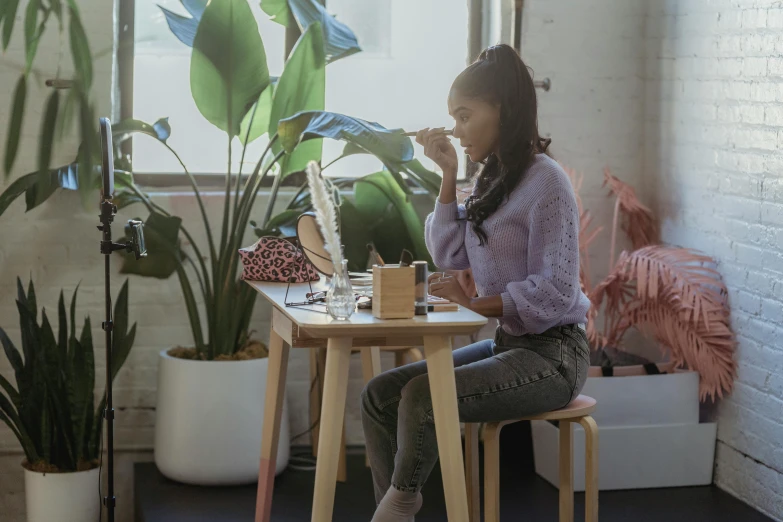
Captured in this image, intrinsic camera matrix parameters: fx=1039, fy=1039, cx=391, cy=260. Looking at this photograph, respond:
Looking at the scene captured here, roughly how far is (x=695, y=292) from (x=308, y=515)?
1.37 meters

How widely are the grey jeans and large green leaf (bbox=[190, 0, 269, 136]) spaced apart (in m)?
1.23

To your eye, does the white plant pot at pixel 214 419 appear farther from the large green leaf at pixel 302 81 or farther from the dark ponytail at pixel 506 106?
the dark ponytail at pixel 506 106

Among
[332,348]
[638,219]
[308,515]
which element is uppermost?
[638,219]


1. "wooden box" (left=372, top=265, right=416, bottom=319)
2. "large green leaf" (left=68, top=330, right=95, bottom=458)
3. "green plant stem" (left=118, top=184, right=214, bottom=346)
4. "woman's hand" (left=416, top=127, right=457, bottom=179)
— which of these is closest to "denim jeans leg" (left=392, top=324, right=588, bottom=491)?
"wooden box" (left=372, top=265, right=416, bottom=319)

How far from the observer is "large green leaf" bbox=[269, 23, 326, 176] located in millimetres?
3297

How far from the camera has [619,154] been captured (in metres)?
3.93

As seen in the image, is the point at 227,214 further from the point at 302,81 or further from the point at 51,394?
the point at 51,394

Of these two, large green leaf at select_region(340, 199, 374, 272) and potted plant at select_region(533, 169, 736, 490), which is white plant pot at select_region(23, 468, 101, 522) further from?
potted plant at select_region(533, 169, 736, 490)

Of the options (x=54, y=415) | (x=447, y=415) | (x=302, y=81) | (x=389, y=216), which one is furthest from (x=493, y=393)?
(x=54, y=415)

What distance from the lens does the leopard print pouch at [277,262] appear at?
2.76 metres

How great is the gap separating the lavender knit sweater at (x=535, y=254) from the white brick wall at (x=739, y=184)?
98 cm

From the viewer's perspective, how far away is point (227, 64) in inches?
126

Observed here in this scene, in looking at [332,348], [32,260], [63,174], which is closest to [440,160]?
[332,348]

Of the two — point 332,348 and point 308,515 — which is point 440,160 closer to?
point 332,348
